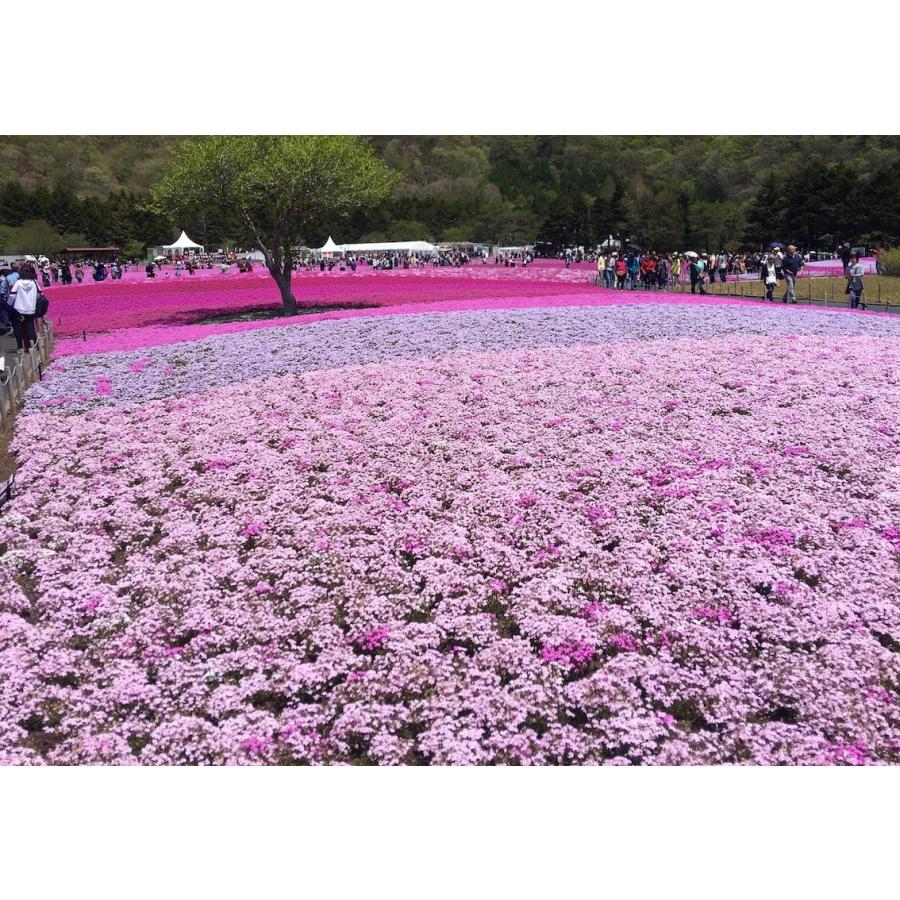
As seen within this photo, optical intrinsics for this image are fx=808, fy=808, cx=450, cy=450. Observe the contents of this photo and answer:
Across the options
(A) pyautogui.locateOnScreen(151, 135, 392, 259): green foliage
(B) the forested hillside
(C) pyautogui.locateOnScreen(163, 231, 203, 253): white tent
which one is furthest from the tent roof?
(B) the forested hillside

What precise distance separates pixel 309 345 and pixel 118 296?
788 centimetres

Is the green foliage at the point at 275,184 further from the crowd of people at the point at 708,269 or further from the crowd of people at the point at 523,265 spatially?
the crowd of people at the point at 708,269

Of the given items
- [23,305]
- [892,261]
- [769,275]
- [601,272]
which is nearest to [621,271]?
[601,272]

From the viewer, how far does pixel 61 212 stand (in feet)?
39.1

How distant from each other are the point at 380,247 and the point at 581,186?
11.4 meters

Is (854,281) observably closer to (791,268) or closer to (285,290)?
(791,268)

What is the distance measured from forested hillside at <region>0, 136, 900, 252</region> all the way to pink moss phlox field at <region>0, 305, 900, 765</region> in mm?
2395

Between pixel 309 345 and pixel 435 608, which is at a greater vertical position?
pixel 309 345

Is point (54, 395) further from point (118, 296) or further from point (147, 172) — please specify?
point (118, 296)

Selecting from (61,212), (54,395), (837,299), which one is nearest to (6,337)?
(61,212)

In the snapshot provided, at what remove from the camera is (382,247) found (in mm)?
21672

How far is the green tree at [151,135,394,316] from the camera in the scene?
16.9m

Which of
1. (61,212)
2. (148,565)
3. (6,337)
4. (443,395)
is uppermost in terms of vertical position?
(61,212)

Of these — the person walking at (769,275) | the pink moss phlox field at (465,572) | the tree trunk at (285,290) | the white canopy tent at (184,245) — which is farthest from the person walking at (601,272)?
the pink moss phlox field at (465,572)
